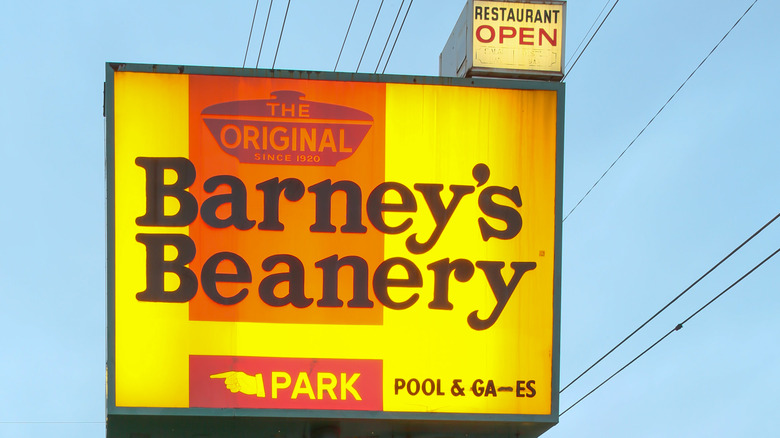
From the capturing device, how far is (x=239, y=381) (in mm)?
15211

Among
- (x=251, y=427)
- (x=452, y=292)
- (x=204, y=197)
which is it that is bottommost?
(x=251, y=427)

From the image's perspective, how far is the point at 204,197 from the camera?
622 inches

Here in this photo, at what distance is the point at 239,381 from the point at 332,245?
173 cm

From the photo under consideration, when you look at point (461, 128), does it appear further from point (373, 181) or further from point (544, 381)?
point (544, 381)

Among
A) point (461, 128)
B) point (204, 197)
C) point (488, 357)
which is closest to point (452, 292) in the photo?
point (488, 357)

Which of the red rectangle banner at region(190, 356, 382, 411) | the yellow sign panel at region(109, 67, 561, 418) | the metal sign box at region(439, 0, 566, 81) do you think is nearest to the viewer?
the red rectangle banner at region(190, 356, 382, 411)

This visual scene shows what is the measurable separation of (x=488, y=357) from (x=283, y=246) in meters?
2.40

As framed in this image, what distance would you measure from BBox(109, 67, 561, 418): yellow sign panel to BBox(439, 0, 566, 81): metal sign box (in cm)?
110

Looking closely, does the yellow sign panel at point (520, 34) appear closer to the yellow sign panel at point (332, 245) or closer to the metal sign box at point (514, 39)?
the metal sign box at point (514, 39)

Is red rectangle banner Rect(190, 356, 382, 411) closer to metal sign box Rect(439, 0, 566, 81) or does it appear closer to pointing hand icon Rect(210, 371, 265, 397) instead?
pointing hand icon Rect(210, 371, 265, 397)

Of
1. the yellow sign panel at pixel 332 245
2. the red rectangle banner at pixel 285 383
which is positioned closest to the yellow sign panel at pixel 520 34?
the yellow sign panel at pixel 332 245

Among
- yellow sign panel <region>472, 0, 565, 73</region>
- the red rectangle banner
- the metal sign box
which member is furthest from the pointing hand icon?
yellow sign panel <region>472, 0, 565, 73</region>

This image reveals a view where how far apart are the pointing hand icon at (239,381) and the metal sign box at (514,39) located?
14.6 ft

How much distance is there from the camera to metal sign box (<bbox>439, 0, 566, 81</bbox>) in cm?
1733
